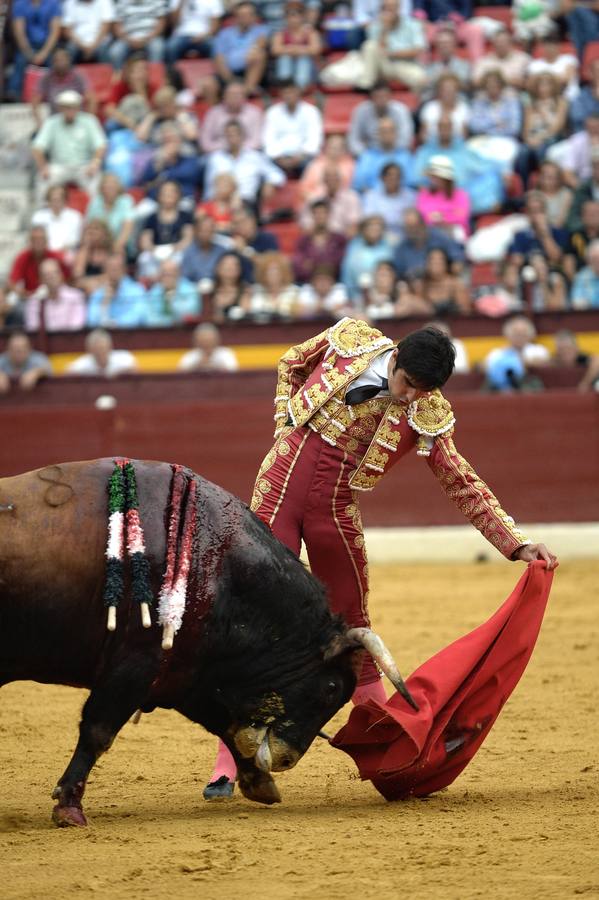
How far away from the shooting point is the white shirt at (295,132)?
11273 millimetres

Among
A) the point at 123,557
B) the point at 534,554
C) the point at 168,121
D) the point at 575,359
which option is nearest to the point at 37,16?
the point at 168,121

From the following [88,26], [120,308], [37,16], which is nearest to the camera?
[120,308]

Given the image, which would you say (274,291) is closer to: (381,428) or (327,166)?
(327,166)

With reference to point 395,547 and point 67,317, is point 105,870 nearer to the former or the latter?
point 395,547

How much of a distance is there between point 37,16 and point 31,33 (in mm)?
150

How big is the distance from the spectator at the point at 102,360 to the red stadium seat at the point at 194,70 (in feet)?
9.93

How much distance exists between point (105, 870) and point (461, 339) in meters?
6.88

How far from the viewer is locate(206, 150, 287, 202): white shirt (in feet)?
36.5

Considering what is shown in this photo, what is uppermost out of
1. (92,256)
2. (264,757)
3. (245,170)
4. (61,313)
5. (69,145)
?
(69,145)

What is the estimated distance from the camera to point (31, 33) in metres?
12.8

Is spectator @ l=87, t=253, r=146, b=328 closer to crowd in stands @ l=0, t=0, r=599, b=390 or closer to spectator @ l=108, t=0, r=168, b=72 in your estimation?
crowd in stands @ l=0, t=0, r=599, b=390

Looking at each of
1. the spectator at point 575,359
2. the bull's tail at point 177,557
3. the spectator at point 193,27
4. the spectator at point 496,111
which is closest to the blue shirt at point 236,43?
the spectator at point 193,27

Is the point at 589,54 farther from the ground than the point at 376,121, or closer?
farther from the ground

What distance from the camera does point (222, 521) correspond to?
4000mm
